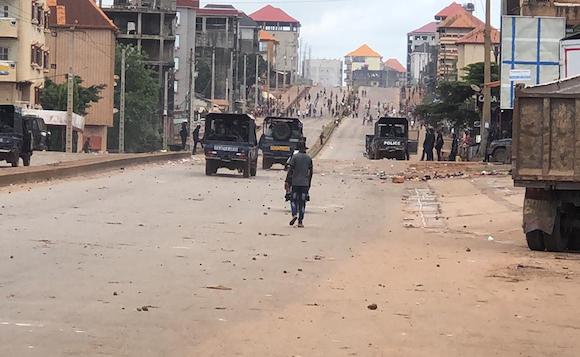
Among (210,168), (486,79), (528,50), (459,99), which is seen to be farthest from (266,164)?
(459,99)

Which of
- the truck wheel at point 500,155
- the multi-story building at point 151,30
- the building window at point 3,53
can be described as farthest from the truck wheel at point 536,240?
the multi-story building at point 151,30

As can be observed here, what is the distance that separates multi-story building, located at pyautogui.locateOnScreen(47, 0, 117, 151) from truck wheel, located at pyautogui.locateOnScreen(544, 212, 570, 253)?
80.1 meters

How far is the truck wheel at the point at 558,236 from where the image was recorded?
1830 centimetres

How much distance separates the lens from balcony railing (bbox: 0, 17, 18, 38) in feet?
245

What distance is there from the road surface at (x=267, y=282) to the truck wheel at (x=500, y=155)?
2548 cm

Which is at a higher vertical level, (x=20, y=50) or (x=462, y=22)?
(x=462, y=22)

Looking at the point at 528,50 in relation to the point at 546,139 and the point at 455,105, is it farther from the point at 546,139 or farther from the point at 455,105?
the point at 455,105

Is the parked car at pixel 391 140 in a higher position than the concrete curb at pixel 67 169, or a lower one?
higher

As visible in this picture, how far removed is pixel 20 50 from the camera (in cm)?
7594

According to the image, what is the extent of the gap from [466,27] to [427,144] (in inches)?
4389

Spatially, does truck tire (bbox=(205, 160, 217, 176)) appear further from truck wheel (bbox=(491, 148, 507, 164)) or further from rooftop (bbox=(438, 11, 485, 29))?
rooftop (bbox=(438, 11, 485, 29))

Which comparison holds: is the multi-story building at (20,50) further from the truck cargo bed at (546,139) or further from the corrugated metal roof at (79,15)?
the truck cargo bed at (546,139)

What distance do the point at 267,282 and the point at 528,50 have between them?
102ft

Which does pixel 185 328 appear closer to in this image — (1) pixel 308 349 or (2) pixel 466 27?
(1) pixel 308 349
